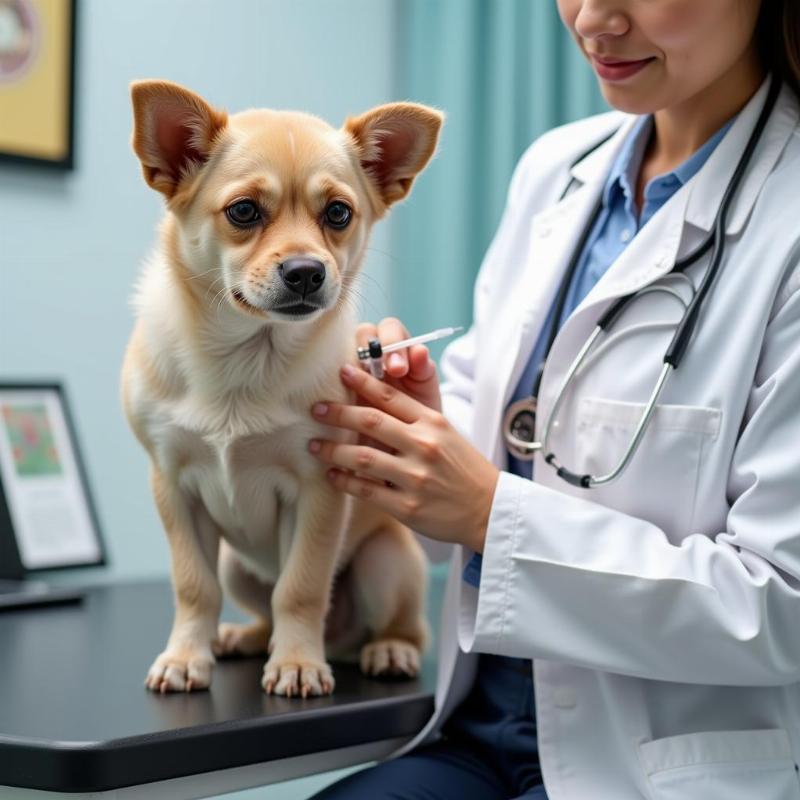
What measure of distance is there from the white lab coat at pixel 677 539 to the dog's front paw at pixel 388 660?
0.11 m

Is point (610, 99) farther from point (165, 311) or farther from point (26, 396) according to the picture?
point (26, 396)

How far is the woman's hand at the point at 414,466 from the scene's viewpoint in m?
1.13

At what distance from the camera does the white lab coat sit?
1.05 metres

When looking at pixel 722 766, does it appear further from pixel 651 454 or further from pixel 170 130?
pixel 170 130

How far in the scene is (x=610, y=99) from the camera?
1221 mm

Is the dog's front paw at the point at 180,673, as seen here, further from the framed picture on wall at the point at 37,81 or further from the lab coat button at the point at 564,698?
the framed picture on wall at the point at 37,81

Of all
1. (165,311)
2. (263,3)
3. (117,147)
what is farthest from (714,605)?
(263,3)

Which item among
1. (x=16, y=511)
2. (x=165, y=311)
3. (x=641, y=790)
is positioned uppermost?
(x=165, y=311)

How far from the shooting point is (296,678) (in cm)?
117

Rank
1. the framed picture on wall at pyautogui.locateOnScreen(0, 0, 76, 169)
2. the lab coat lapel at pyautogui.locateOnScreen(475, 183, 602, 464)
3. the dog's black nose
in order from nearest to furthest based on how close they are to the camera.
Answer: the dog's black nose, the lab coat lapel at pyautogui.locateOnScreen(475, 183, 602, 464), the framed picture on wall at pyautogui.locateOnScreen(0, 0, 76, 169)

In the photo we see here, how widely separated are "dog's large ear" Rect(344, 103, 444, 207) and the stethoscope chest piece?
29 cm

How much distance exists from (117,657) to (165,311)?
449 mm

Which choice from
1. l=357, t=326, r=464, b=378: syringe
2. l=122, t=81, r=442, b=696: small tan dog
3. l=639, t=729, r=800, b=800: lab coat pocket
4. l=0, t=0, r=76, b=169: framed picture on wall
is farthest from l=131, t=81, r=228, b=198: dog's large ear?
l=0, t=0, r=76, b=169: framed picture on wall

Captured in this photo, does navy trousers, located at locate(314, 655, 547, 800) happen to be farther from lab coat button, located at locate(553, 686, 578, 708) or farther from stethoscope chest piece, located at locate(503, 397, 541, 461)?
stethoscope chest piece, located at locate(503, 397, 541, 461)
